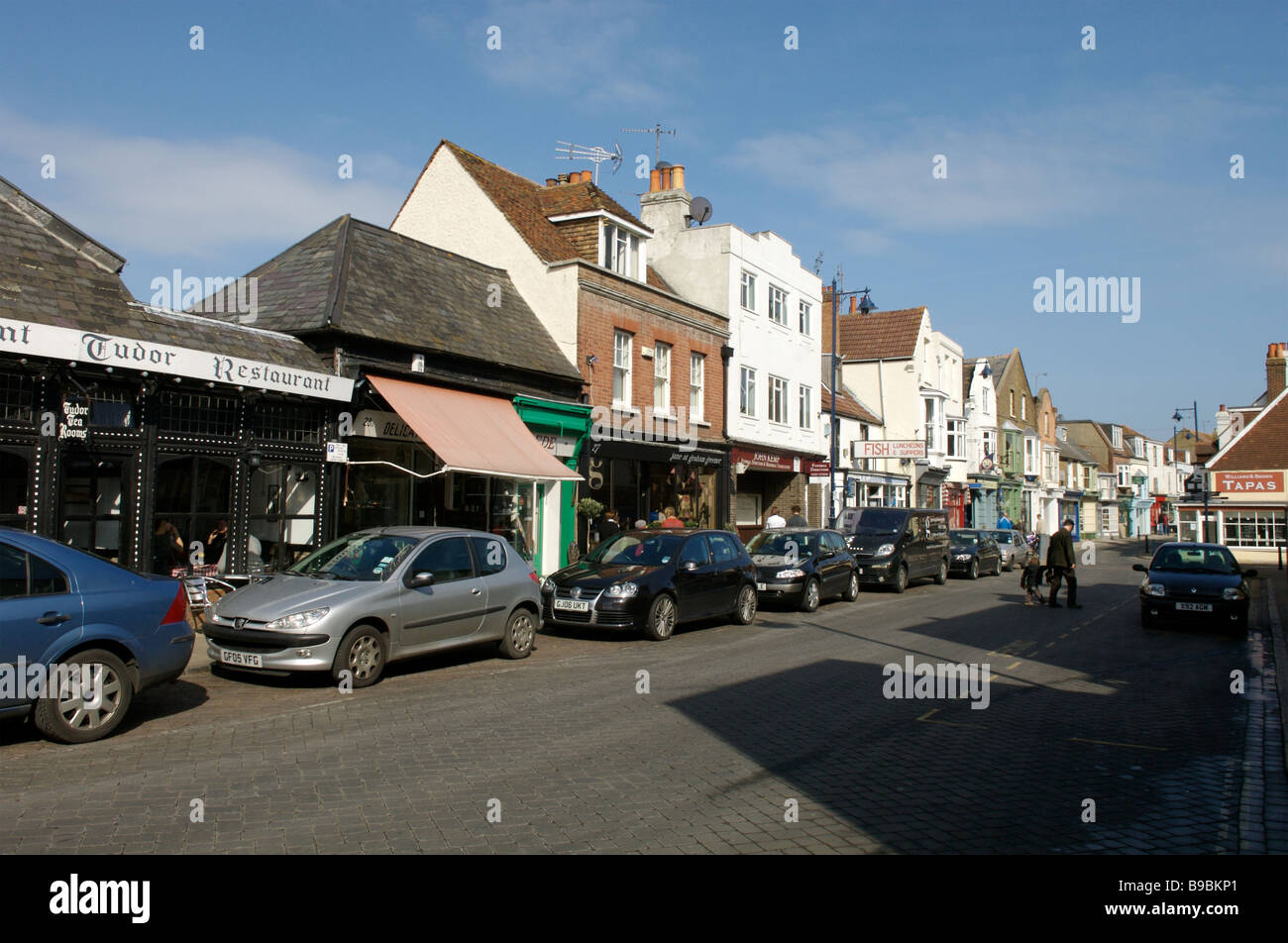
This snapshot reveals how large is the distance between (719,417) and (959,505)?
89.6 feet

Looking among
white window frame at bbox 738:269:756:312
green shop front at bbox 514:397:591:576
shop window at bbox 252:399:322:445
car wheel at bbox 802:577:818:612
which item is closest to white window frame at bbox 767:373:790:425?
white window frame at bbox 738:269:756:312

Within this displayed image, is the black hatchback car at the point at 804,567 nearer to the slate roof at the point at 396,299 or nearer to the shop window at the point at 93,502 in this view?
the slate roof at the point at 396,299

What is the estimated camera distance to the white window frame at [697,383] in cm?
2552

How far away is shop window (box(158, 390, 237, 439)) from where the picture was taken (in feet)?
41.9

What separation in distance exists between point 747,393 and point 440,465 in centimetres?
1316

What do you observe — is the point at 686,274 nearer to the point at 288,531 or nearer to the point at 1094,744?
the point at 288,531

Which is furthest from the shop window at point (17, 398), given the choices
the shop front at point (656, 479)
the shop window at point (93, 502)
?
the shop front at point (656, 479)

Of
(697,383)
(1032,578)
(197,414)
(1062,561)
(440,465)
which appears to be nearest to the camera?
(197,414)

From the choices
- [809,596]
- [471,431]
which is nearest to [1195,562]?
[809,596]

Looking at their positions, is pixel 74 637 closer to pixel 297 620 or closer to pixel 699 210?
pixel 297 620

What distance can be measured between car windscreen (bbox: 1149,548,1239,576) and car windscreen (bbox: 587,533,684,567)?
8938mm

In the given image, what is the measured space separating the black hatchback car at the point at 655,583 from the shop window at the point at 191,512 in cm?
488

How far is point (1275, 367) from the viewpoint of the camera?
4944 centimetres
